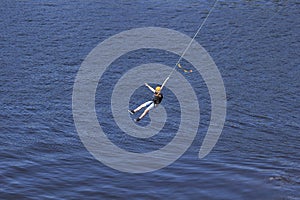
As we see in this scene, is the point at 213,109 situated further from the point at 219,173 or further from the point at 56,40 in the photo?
the point at 56,40

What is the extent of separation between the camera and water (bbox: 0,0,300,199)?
55.2 m

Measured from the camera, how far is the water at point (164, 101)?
55156 millimetres

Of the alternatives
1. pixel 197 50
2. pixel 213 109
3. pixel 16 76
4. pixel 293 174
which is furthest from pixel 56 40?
pixel 293 174

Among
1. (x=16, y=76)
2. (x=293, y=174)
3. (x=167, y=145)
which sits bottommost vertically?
(x=293, y=174)

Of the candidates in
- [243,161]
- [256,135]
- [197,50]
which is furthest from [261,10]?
[243,161]

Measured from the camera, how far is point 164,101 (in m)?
70.6

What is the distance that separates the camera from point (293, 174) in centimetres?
5581

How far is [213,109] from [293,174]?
1543 cm

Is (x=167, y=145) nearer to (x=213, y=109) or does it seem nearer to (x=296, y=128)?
(x=213, y=109)

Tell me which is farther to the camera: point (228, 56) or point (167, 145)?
point (228, 56)

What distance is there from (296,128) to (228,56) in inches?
788

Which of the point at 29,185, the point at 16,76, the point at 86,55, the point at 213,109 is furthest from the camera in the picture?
the point at 86,55

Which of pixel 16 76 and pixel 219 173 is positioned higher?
pixel 16 76

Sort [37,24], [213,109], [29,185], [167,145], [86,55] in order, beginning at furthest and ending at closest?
[37,24] → [86,55] → [213,109] → [167,145] → [29,185]
